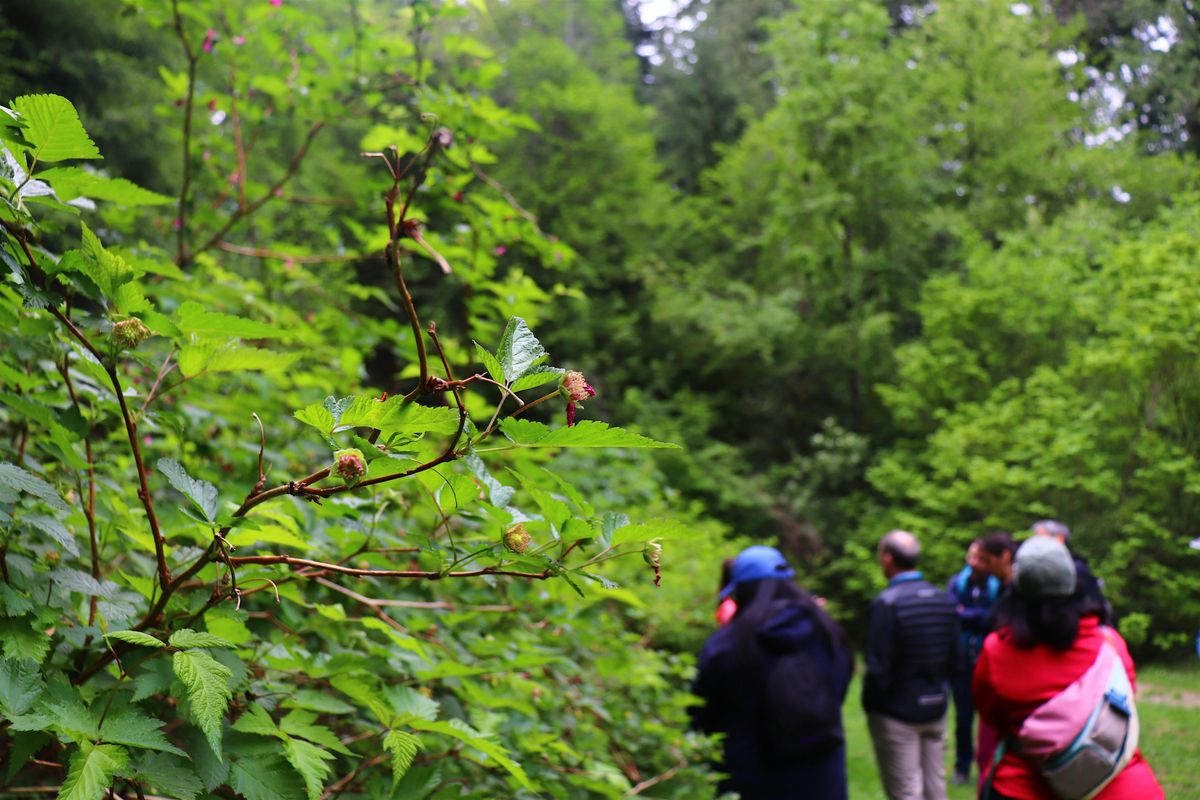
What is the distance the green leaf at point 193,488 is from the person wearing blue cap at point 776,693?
243 centimetres

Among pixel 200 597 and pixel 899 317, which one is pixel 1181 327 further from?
pixel 200 597

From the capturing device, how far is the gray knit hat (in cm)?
263

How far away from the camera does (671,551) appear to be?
21.3 feet

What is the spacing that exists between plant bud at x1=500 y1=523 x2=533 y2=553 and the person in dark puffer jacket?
3476 millimetres

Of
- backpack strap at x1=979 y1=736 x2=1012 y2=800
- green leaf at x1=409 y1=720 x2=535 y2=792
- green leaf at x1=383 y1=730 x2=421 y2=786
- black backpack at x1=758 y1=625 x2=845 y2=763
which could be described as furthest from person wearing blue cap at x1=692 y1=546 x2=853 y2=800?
green leaf at x1=383 y1=730 x2=421 y2=786

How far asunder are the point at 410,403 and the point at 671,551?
19.1 ft

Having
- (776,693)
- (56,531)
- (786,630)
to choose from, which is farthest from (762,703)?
(56,531)

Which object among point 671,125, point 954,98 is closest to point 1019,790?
point 954,98

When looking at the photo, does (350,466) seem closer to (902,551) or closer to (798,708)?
(798,708)

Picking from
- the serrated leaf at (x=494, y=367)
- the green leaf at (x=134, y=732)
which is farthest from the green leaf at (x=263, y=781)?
the serrated leaf at (x=494, y=367)

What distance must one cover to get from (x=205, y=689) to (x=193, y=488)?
8.4 inches

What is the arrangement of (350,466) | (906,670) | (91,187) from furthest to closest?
(906,670), (91,187), (350,466)

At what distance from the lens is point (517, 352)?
82cm

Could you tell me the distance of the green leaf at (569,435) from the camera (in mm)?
792
